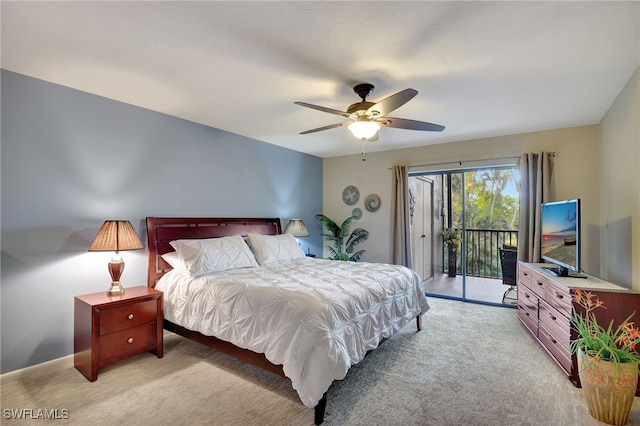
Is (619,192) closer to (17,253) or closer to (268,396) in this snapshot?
(268,396)

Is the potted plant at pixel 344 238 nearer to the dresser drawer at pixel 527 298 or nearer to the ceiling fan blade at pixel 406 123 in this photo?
the dresser drawer at pixel 527 298

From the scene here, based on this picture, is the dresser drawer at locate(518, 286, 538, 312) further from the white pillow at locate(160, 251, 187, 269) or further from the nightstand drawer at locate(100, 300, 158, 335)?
the nightstand drawer at locate(100, 300, 158, 335)

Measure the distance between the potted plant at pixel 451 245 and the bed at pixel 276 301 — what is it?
100.0 inches

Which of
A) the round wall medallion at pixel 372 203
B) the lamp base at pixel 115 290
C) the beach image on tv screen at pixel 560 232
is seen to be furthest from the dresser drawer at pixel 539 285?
the lamp base at pixel 115 290

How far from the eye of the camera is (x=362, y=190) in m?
5.87

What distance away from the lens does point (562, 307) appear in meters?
2.65

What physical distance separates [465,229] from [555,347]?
8.38ft

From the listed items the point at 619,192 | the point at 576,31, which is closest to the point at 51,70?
the point at 576,31

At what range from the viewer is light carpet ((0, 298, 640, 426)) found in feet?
6.82

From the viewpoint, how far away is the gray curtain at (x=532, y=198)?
4117 millimetres

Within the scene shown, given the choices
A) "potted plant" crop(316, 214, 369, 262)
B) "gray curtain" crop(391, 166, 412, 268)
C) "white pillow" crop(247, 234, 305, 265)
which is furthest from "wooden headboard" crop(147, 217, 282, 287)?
"gray curtain" crop(391, 166, 412, 268)

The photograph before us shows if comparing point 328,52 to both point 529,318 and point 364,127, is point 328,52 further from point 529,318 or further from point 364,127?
point 529,318

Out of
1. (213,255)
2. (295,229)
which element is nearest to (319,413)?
(213,255)

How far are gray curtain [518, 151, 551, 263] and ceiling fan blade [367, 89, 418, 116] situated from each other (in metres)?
2.81
